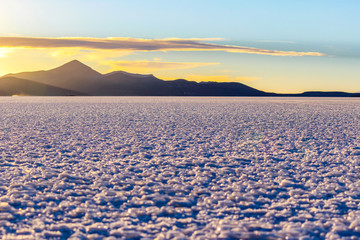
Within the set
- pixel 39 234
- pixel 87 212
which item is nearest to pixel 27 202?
pixel 87 212

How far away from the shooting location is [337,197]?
6.00 metres

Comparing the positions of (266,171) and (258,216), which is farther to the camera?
(266,171)

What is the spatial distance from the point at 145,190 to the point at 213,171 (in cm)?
189

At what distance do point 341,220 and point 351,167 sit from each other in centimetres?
379

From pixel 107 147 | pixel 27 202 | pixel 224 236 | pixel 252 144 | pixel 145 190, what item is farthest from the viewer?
pixel 252 144

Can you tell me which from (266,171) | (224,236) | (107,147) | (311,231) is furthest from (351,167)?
(107,147)

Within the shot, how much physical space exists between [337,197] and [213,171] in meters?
2.46

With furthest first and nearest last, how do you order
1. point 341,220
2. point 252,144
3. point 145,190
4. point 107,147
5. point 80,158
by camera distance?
1. point 252,144
2. point 107,147
3. point 80,158
4. point 145,190
5. point 341,220

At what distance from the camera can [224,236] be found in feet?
→ 14.2

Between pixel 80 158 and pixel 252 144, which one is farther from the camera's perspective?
pixel 252 144

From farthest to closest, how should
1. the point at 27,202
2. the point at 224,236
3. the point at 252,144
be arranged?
the point at 252,144 → the point at 27,202 → the point at 224,236

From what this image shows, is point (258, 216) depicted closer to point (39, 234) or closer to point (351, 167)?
point (39, 234)

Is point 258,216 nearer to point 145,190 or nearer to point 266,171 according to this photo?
point 145,190

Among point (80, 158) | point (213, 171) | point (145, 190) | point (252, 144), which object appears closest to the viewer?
point (145, 190)
